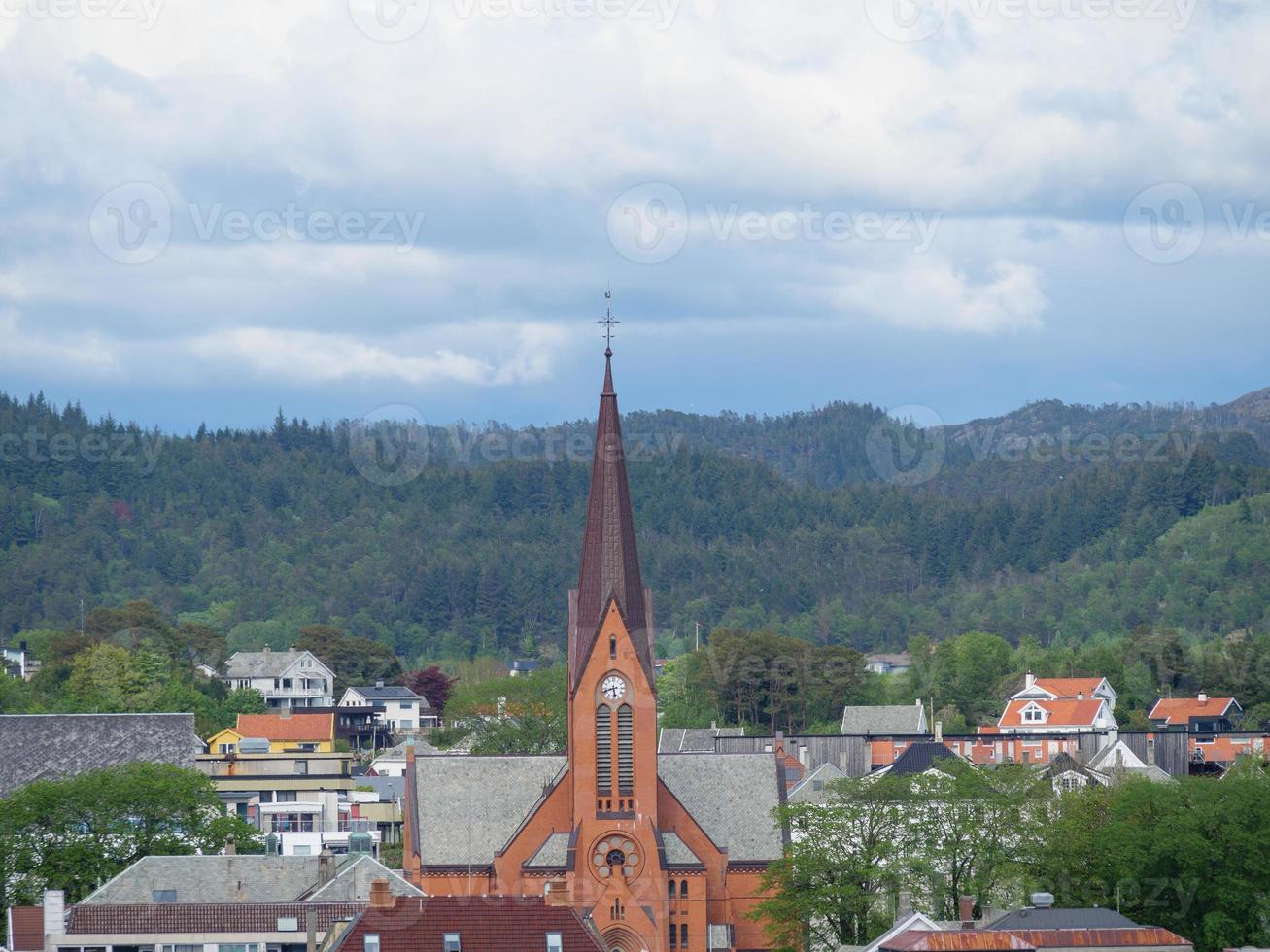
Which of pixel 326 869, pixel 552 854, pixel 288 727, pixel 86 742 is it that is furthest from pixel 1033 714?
pixel 326 869

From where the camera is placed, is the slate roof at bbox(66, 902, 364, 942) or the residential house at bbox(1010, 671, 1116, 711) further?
the residential house at bbox(1010, 671, 1116, 711)

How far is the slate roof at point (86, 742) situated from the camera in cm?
11794

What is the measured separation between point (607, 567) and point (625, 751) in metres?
6.30

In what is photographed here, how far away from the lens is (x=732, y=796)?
9150 centimetres

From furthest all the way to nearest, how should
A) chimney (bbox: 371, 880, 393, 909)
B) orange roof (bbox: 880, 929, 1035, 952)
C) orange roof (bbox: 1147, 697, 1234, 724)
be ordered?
orange roof (bbox: 1147, 697, 1234, 724) < chimney (bbox: 371, 880, 393, 909) < orange roof (bbox: 880, 929, 1035, 952)

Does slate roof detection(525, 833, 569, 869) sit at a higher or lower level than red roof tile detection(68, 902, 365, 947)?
higher

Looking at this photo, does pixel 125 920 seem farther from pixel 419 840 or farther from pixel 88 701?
pixel 88 701

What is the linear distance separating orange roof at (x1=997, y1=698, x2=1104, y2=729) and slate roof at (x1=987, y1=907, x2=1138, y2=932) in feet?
338

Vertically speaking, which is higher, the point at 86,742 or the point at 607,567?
the point at 607,567

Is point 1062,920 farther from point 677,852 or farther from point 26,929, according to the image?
Answer: point 26,929

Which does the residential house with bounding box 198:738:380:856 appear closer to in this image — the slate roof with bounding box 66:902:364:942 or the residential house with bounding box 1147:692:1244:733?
the slate roof with bounding box 66:902:364:942

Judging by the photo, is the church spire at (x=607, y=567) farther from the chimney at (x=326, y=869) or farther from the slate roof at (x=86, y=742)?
the slate roof at (x=86, y=742)

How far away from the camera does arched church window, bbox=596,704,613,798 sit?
87438 mm

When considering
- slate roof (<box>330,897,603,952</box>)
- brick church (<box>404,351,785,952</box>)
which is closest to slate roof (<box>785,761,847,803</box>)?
brick church (<box>404,351,785,952</box>)
